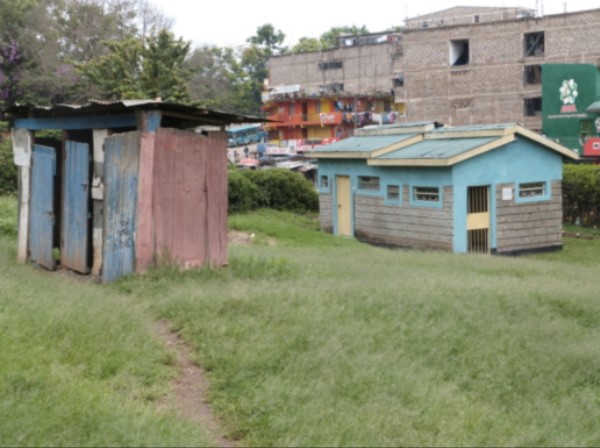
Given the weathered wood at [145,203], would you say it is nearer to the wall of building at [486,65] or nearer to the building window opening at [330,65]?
the wall of building at [486,65]

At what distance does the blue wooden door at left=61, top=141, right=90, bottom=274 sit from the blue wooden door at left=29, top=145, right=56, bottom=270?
0.95 feet

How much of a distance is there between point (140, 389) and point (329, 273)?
678 cm

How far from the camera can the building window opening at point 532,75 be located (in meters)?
50.6

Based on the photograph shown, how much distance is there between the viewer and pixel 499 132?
75.9ft

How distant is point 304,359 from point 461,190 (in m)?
15.3

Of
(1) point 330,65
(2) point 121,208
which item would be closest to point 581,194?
(2) point 121,208

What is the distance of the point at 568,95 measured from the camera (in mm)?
39188

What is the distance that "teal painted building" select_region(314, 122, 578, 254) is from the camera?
22.8 meters

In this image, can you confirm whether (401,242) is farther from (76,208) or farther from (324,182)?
(76,208)

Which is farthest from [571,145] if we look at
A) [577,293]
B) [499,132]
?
[577,293]

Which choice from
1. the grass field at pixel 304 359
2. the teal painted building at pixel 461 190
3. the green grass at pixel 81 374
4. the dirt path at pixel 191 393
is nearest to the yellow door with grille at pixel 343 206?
the teal painted building at pixel 461 190

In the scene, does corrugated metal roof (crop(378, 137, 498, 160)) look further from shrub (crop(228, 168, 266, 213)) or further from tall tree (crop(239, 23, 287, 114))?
tall tree (crop(239, 23, 287, 114))

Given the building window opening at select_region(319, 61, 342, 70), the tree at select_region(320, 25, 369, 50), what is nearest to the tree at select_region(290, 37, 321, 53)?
the tree at select_region(320, 25, 369, 50)

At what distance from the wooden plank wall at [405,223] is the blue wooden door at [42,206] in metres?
12.0
